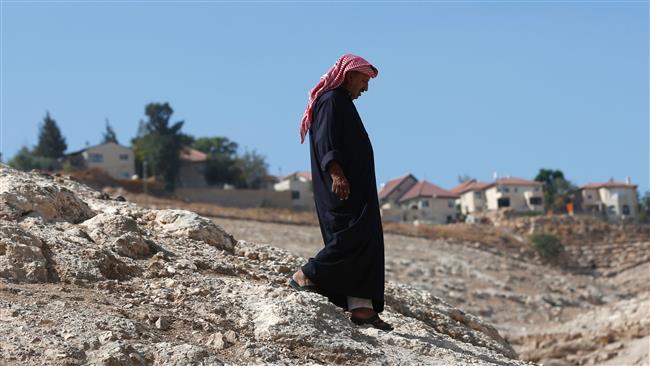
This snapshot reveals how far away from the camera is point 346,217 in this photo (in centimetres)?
616

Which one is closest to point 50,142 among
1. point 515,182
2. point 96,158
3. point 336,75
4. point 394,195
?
point 96,158

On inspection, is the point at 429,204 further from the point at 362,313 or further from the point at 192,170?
the point at 362,313

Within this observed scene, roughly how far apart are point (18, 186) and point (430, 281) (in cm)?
2994

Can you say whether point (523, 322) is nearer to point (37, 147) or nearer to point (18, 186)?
point (18, 186)

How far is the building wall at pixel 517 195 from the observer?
76250mm

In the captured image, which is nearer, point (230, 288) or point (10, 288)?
point (10, 288)

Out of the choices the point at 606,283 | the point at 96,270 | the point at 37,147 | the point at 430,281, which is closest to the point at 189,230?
the point at 96,270

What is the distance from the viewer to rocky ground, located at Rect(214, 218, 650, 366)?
18.3 m

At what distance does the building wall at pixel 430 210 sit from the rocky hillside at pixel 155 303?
6270cm

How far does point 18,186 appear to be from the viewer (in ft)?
21.6

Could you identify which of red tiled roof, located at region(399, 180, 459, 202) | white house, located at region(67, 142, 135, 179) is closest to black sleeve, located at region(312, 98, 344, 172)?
white house, located at region(67, 142, 135, 179)

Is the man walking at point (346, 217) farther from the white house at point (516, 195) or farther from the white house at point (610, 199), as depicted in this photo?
the white house at point (610, 199)

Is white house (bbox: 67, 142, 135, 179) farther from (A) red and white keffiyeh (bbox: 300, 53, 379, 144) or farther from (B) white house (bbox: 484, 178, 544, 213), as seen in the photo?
(A) red and white keffiyeh (bbox: 300, 53, 379, 144)

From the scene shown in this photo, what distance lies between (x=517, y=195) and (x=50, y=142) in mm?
31495
